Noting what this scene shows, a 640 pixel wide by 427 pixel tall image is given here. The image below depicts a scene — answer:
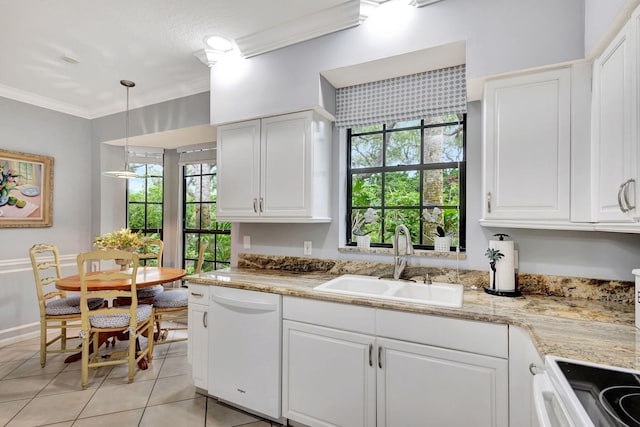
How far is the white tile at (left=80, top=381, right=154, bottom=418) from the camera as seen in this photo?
2.17 meters

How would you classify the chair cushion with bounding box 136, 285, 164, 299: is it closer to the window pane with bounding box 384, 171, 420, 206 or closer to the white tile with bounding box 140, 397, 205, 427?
the white tile with bounding box 140, 397, 205, 427

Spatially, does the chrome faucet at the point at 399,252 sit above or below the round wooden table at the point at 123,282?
above

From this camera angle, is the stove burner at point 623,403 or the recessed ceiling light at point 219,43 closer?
the stove burner at point 623,403

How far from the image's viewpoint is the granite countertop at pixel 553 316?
1.07 meters

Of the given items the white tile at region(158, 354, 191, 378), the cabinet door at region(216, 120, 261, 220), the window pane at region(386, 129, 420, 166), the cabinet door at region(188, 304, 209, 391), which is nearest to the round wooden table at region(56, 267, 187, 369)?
the white tile at region(158, 354, 191, 378)

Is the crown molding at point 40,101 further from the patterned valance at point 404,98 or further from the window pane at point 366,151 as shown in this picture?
the window pane at point 366,151

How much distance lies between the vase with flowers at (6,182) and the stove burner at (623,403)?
15.5 feet

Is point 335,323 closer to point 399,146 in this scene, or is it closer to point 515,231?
point 515,231

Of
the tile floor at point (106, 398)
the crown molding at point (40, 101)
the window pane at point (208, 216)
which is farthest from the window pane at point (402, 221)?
the crown molding at point (40, 101)

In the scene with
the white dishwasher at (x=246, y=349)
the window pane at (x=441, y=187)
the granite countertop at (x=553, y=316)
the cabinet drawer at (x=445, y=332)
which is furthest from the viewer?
the window pane at (x=441, y=187)

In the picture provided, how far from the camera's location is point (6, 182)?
3.33 metres

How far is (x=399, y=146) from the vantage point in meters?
2.47

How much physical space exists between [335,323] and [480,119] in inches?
60.7

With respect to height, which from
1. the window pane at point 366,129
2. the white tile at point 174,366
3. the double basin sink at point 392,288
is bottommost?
the white tile at point 174,366
